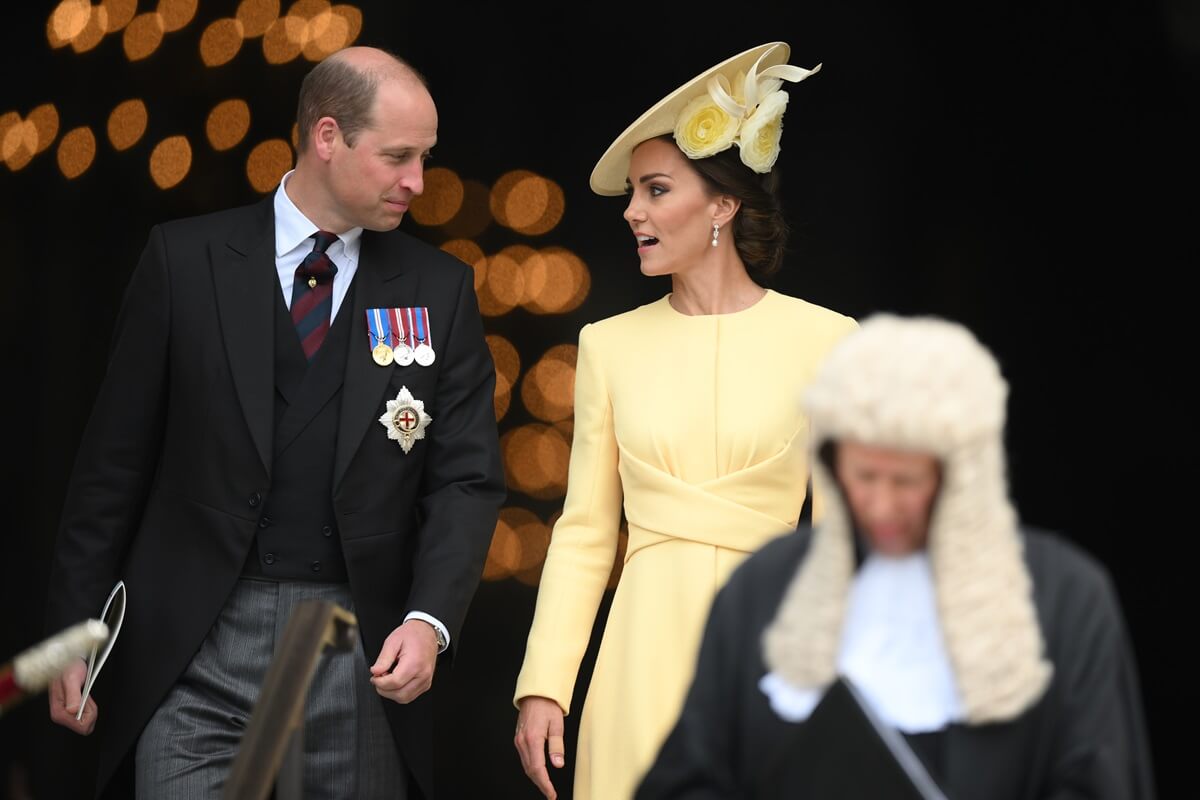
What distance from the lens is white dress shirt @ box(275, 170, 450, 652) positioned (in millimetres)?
3902

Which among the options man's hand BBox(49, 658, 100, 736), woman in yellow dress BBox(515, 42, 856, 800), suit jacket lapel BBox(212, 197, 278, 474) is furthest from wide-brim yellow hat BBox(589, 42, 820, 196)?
man's hand BBox(49, 658, 100, 736)

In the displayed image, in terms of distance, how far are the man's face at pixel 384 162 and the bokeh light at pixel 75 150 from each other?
1.66 metres

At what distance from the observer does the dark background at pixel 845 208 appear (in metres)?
4.87

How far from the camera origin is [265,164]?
5.46 meters

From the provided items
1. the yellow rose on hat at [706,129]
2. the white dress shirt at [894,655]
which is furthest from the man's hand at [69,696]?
the white dress shirt at [894,655]

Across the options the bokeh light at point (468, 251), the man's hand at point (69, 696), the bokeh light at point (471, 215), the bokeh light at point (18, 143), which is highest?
the bokeh light at point (18, 143)

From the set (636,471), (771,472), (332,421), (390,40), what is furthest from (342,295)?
(390,40)

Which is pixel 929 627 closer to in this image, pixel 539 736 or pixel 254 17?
pixel 539 736

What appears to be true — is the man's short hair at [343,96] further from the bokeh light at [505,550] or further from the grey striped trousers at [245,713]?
the bokeh light at [505,550]

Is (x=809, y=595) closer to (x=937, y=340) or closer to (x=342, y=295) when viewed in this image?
(x=937, y=340)

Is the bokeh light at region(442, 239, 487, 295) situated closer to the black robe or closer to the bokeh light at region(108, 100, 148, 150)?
the bokeh light at region(108, 100, 148, 150)

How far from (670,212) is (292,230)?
787mm

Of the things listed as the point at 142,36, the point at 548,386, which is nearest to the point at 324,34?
the point at 142,36

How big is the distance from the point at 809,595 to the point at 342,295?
1842mm
